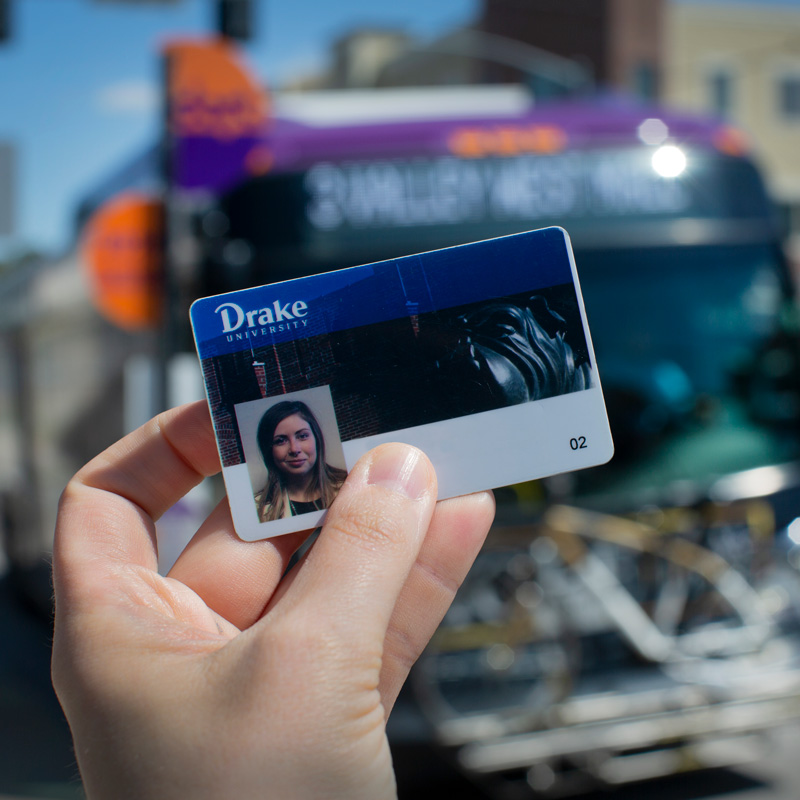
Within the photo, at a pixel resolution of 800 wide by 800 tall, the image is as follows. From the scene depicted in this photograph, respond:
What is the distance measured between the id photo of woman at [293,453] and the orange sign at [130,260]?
3.55 metres

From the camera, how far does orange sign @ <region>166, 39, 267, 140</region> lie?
4.67 metres

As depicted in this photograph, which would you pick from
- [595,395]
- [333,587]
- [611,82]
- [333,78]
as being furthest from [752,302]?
[333,78]

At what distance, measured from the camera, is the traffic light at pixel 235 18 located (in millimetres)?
5066

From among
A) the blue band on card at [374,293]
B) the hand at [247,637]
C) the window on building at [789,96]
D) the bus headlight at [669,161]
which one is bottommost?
the hand at [247,637]

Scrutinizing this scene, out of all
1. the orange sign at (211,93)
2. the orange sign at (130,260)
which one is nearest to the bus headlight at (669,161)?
the orange sign at (211,93)

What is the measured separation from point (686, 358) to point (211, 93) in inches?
110

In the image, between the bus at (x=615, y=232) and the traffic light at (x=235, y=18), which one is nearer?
the bus at (x=615, y=232)

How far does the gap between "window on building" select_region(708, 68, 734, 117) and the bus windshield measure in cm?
2461

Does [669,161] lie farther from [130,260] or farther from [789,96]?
[789,96]

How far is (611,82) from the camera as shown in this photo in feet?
84.2

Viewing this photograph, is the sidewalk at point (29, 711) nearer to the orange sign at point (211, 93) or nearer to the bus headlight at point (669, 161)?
the orange sign at point (211, 93)

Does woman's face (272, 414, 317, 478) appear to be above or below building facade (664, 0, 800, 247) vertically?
below

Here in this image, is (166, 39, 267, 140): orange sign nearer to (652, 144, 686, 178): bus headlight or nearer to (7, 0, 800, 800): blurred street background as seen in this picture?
(7, 0, 800, 800): blurred street background

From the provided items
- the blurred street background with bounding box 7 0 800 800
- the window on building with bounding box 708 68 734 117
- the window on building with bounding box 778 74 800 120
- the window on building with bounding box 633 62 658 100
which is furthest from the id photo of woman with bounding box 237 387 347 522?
the window on building with bounding box 778 74 800 120
